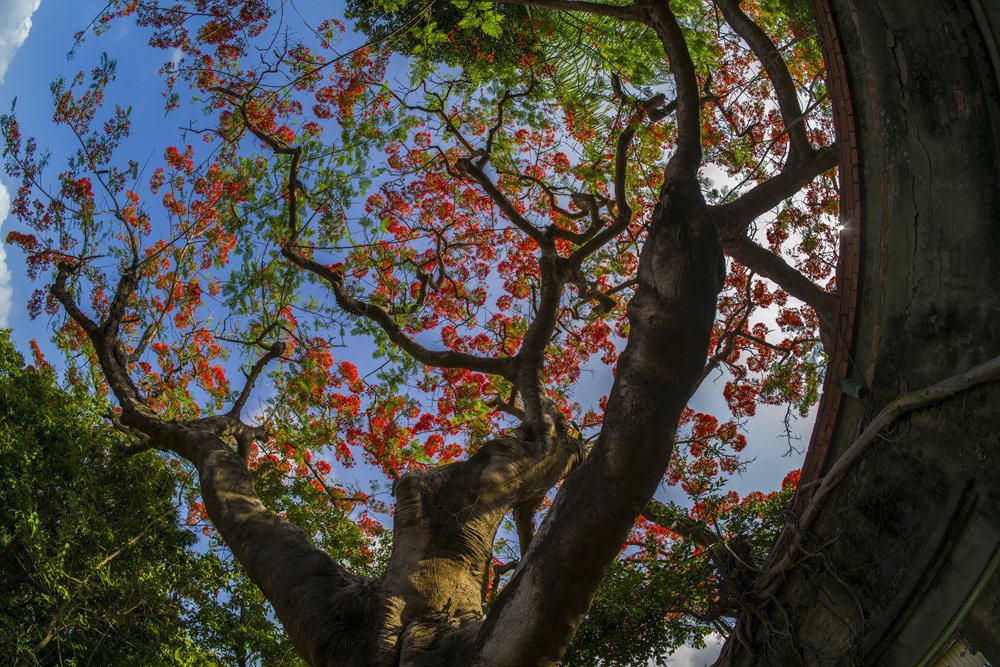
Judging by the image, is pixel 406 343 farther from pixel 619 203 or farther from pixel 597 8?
pixel 597 8

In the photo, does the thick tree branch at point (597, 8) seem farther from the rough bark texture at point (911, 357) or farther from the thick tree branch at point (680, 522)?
the thick tree branch at point (680, 522)

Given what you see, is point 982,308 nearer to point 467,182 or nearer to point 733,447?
point 733,447

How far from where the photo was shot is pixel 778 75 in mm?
5297

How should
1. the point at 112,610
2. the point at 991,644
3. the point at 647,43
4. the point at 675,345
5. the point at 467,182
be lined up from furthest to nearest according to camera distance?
the point at 467,182
the point at 647,43
the point at 112,610
the point at 675,345
the point at 991,644

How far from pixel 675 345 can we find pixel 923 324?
3.26ft

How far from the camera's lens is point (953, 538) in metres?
2.56

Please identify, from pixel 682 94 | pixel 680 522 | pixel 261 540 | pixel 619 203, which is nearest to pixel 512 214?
pixel 619 203

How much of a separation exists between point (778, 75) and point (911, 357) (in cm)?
325

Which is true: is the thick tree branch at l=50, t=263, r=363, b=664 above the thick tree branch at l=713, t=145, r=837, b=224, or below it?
below

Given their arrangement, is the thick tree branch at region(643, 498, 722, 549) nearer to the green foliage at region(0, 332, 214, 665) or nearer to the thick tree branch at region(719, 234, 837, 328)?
the thick tree branch at region(719, 234, 837, 328)

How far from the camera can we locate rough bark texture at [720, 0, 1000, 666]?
101 inches

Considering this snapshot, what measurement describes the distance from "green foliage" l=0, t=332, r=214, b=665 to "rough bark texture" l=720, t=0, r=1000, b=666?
14.6ft

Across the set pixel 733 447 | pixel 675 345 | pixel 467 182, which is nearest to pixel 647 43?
pixel 467 182

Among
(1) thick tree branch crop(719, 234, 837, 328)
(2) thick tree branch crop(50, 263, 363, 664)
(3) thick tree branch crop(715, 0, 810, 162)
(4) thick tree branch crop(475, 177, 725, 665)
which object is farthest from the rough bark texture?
(1) thick tree branch crop(719, 234, 837, 328)
